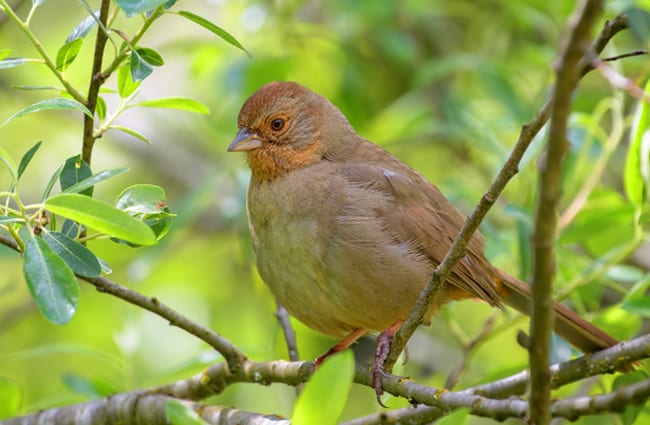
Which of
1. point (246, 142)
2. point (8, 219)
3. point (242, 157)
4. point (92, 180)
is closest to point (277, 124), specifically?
point (246, 142)

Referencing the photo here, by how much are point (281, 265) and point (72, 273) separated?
1636mm

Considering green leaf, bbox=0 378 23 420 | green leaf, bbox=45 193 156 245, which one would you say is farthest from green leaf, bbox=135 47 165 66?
green leaf, bbox=0 378 23 420

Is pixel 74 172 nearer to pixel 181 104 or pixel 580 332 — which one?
pixel 181 104

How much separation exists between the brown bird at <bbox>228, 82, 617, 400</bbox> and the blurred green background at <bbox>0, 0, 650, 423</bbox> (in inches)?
18.4

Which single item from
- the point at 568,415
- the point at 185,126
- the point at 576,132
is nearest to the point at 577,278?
the point at 576,132

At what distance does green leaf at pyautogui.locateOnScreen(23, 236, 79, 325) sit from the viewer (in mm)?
2709

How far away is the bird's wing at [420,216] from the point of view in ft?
14.7

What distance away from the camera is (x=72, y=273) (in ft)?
9.13

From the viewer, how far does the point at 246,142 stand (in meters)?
4.93

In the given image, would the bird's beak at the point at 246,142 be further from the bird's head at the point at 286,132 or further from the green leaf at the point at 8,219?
the green leaf at the point at 8,219

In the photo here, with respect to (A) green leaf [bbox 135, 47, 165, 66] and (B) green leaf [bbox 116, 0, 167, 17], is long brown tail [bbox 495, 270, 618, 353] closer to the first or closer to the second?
(A) green leaf [bbox 135, 47, 165, 66]

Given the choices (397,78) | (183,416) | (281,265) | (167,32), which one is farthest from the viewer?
(167,32)

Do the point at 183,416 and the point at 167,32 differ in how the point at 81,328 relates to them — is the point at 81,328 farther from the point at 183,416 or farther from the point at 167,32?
the point at 183,416

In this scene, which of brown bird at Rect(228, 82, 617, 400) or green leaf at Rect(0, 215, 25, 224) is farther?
brown bird at Rect(228, 82, 617, 400)
